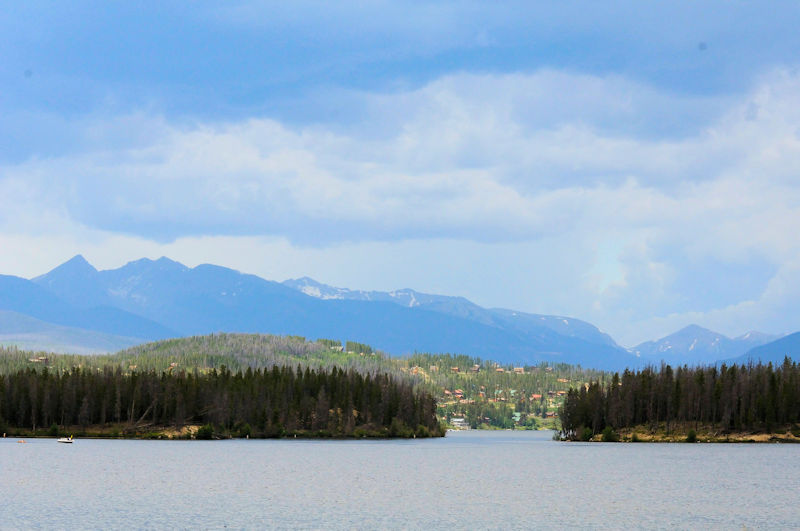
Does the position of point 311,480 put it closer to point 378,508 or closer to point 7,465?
point 378,508

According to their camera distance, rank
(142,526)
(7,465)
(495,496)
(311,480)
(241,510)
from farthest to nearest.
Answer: (7,465), (311,480), (495,496), (241,510), (142,526)

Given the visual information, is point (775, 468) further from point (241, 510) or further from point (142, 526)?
point (142, 526)

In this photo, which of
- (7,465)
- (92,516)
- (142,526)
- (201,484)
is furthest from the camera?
(7,465)

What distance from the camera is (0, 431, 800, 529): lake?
89250mm

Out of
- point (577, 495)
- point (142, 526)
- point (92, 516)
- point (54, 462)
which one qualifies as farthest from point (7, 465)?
point (577, 495)

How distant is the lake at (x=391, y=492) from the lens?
293 ft

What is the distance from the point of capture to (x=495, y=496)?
113 metres

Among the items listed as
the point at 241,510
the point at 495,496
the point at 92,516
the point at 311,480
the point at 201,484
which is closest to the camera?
the point at 92,516

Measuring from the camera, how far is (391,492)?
116312 mm

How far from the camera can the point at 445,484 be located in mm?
128125

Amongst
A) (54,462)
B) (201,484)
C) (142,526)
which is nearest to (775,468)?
(201,484)

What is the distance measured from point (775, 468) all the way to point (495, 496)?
223ft

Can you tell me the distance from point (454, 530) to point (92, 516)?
36463 mm

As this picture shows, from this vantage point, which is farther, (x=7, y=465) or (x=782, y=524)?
(x=7, y=465)
